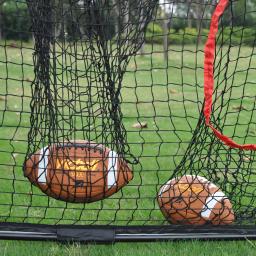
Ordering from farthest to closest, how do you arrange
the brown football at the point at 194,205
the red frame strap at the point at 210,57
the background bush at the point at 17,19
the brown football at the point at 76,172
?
1. the background bush at the point at 17,19
2. the brown football at the point at 194,205
3. the brown football at the point at 76,172
4. the red frame strap at the point at 210,57

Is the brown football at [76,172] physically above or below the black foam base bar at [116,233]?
above

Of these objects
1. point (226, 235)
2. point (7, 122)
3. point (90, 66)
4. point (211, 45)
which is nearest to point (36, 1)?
point (90, 66)

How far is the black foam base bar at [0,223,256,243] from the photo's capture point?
10.8ft

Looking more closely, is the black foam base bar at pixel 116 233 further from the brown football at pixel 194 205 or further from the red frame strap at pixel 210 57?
the red frame strap at pixel 210 57

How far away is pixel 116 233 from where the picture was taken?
3.33 meters

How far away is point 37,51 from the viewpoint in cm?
338

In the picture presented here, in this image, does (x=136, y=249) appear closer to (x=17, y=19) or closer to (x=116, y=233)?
(x=116, y=233)

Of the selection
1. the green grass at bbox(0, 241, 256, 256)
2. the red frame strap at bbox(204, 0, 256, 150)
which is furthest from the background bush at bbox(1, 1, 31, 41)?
the green grass at bbox(0, 241, 256, 256)

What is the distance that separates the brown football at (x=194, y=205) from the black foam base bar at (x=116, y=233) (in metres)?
0.13

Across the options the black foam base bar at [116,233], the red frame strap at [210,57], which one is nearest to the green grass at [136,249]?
the black foam base bar at [116,233]

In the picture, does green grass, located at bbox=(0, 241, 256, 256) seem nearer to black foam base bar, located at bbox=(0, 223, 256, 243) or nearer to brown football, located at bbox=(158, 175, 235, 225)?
black foam base bar, located at bbox=(0, 223, 256, 243)

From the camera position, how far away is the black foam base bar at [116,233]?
130 inches

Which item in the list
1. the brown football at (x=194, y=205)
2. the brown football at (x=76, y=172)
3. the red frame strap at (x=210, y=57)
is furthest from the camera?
the brown football at (x=194, y=205)

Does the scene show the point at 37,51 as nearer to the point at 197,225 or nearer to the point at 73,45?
the point at 73,45
